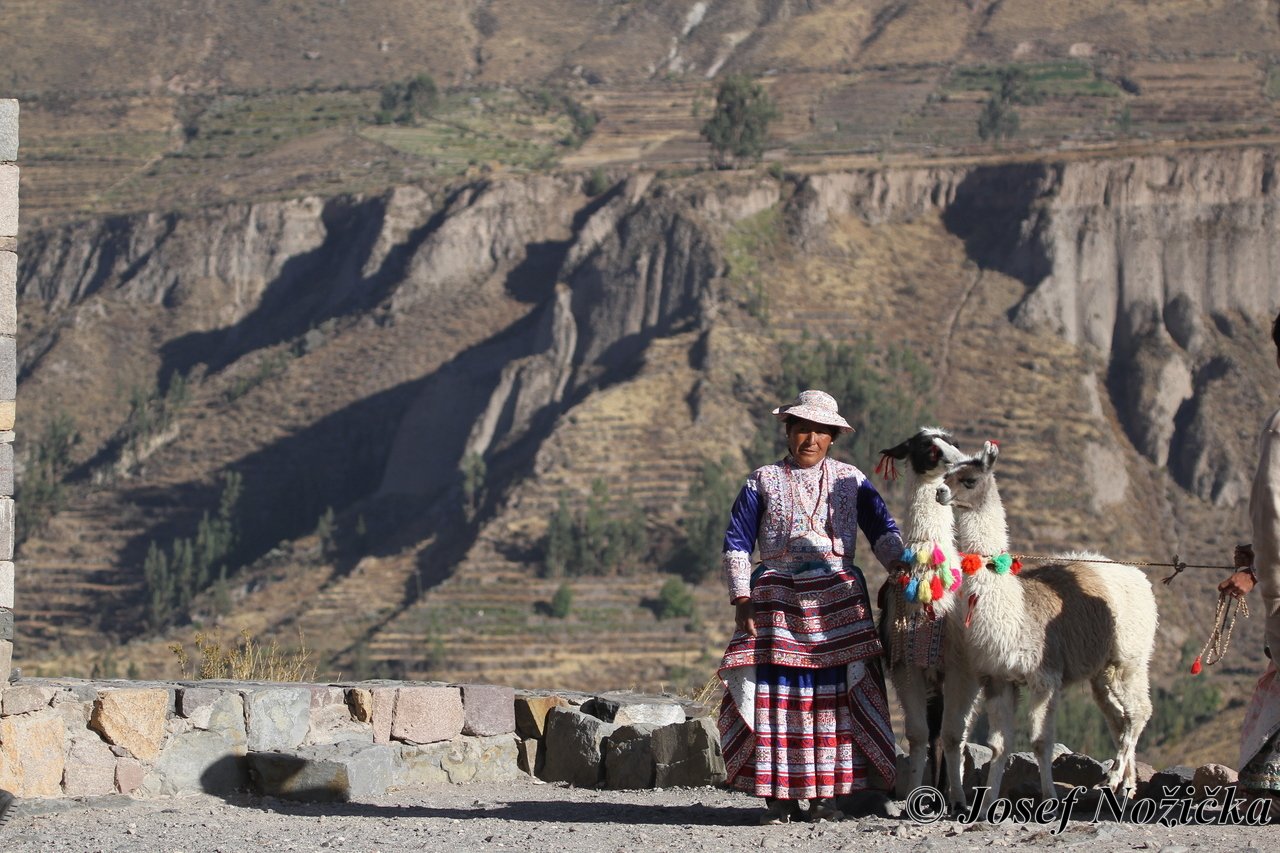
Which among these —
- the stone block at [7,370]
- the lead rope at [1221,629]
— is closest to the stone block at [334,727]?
the stone block at [7,370]

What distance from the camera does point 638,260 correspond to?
75500 millimetres

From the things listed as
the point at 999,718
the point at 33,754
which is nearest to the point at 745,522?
the point at 999,718

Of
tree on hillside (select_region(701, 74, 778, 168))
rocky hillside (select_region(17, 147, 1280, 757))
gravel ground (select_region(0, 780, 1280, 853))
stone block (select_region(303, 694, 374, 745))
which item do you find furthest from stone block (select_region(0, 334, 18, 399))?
tree on hillside (select_region(701, 74, 778, 168))

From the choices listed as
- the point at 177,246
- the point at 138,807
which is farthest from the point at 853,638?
the point at 177,246

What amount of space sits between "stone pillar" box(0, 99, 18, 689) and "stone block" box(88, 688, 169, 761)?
1.70ft

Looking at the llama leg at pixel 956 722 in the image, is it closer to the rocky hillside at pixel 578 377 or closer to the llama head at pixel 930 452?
the llama head at pixel 930 452

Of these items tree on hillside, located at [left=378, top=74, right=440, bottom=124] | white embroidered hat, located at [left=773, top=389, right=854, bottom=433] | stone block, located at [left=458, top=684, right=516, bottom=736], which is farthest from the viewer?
tree on hillside, located at [left=378, top=74, right=440, bottom=124]

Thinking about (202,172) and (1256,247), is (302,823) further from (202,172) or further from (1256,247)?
(202,172)

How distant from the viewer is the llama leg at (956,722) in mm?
9844

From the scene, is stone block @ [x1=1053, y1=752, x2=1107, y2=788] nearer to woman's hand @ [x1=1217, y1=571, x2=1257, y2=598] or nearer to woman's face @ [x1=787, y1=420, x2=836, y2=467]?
woman's hand @ [x1=1217, y1=571, x2=1257, y2=598]

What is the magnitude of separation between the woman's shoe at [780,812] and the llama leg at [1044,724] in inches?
46.7

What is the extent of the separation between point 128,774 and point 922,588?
429cm

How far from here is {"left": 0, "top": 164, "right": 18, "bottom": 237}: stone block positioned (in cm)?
1083

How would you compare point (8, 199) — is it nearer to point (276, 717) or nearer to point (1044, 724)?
point (276, 717)
